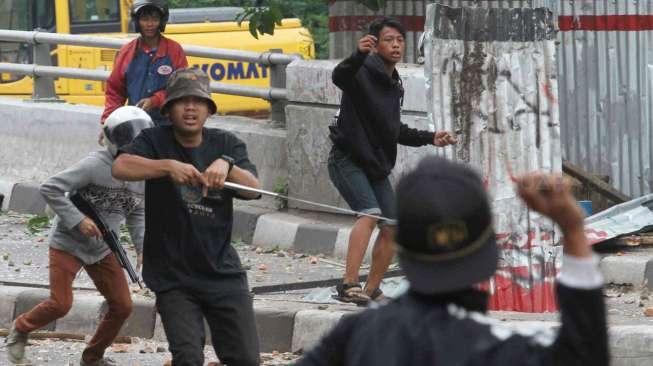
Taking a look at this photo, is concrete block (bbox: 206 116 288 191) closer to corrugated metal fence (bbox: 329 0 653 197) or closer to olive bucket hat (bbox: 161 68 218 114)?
corrugated metal fence (bbox: 329 0 653 197)

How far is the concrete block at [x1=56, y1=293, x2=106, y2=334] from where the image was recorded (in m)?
8.52

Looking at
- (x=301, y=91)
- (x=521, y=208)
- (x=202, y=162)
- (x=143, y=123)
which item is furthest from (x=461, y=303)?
(x=301, y=91)

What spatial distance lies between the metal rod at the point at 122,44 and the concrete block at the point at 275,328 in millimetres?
3137

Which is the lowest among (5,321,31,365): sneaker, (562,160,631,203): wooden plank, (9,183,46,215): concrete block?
(5,321,31,365): sneaker

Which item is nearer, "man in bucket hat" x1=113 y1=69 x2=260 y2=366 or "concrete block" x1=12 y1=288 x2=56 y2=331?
"man in bucket hat" x1=113 y1=69 x2=260 y2=366

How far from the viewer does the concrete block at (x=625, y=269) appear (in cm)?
857

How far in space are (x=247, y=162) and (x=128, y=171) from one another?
458 millimetres

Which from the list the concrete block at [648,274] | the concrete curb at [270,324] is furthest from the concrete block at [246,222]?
the concrete block at [648,274]

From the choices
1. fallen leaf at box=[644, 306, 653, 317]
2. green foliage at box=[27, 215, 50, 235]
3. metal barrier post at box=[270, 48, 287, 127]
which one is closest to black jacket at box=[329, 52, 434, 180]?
fallen leaf at box=[644, 306, 653, 317]

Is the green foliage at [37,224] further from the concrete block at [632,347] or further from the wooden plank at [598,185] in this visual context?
the concrete block at [632,347]

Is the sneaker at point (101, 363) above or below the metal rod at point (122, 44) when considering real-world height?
below

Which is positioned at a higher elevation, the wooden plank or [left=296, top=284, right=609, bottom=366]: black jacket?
[left=296, top=284, right=609, bottom=366]: black jacket

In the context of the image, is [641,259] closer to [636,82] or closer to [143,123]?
[636,82]

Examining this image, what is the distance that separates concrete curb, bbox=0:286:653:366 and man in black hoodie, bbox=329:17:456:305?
0.43 metres
